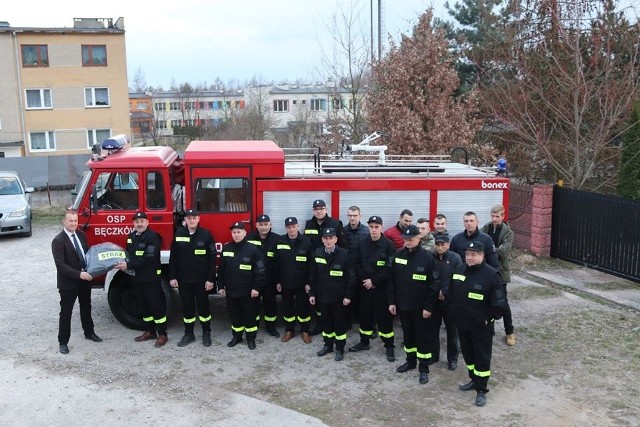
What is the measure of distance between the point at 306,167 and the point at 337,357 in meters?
2.92

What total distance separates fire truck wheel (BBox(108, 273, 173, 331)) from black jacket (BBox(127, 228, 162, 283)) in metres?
0.48

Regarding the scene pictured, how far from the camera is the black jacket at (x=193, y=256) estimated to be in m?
7.34

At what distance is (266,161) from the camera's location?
7781mm

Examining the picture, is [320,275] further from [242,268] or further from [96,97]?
[96,97]

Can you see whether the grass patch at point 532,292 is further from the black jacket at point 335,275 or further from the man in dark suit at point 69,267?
the man in dark suit at point 69,267

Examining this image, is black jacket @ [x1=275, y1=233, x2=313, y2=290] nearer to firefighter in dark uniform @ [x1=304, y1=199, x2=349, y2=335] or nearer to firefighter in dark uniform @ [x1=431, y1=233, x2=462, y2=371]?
firefighter in dark uniform @ [x1=304, y1=199, x2=349, y2=335]

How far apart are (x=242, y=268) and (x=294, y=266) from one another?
0.65 meters

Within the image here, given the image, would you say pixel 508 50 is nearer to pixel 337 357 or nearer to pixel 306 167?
pixel 306 167

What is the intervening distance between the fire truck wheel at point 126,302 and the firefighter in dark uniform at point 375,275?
2.61 meters

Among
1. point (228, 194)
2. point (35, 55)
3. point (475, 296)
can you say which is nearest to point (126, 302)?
point (228, 194)

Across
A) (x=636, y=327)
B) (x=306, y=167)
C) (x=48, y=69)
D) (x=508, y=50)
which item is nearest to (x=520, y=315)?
(x=636, y=327)

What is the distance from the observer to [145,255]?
288 inches

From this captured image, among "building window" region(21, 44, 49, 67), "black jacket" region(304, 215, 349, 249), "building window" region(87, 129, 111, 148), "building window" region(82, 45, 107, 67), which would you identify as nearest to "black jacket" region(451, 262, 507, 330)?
"black jacket" region(304, 215, 349, 249)

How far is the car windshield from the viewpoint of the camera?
49.9 feet
